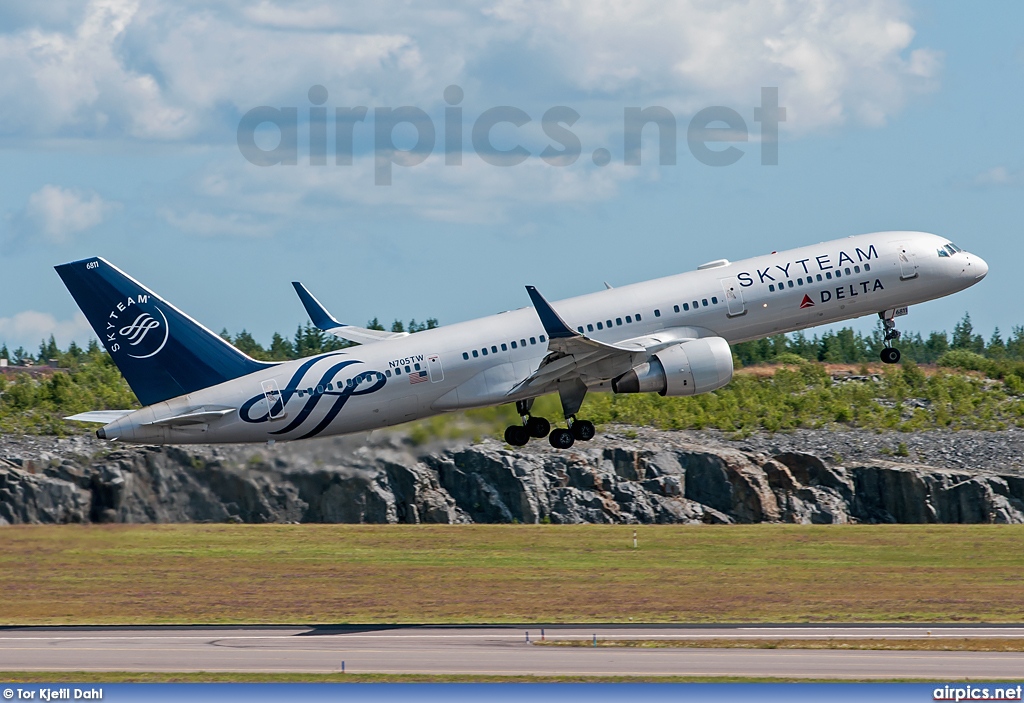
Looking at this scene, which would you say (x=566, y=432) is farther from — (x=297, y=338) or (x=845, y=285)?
(x=297, y=338)

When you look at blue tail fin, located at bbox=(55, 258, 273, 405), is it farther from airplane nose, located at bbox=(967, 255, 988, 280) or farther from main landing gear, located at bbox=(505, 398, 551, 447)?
airplane nose, located at bbox=(967, 255, 988, 280)

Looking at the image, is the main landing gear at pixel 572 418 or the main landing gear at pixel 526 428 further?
the main landing gear at pixel 526 428

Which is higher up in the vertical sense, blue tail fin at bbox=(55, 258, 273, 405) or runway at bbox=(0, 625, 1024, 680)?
blue tail fin at bbox=(55, 258, 273, 405)

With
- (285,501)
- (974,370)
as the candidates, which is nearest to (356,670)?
(285,501)

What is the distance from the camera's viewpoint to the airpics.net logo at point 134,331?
58.6m

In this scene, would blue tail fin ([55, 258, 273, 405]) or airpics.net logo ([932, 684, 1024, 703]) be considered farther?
blue tail fin ([55, 258, 273, 405])

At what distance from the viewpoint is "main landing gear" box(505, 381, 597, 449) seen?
62.2 meters

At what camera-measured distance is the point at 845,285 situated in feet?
206

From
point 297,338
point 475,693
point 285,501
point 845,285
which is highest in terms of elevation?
point 297,338

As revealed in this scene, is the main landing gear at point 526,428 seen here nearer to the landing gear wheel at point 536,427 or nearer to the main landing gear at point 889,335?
the landing gear wheel at point 536,427

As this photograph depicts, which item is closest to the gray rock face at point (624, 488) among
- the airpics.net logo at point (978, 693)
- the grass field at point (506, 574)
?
the grass field at point (506, 574)

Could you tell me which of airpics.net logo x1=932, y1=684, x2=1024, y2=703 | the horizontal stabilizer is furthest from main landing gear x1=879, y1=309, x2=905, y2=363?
the horizontal stabilizer

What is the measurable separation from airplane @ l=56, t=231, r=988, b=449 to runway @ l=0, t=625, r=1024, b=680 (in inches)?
333

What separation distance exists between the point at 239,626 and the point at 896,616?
2860cm
